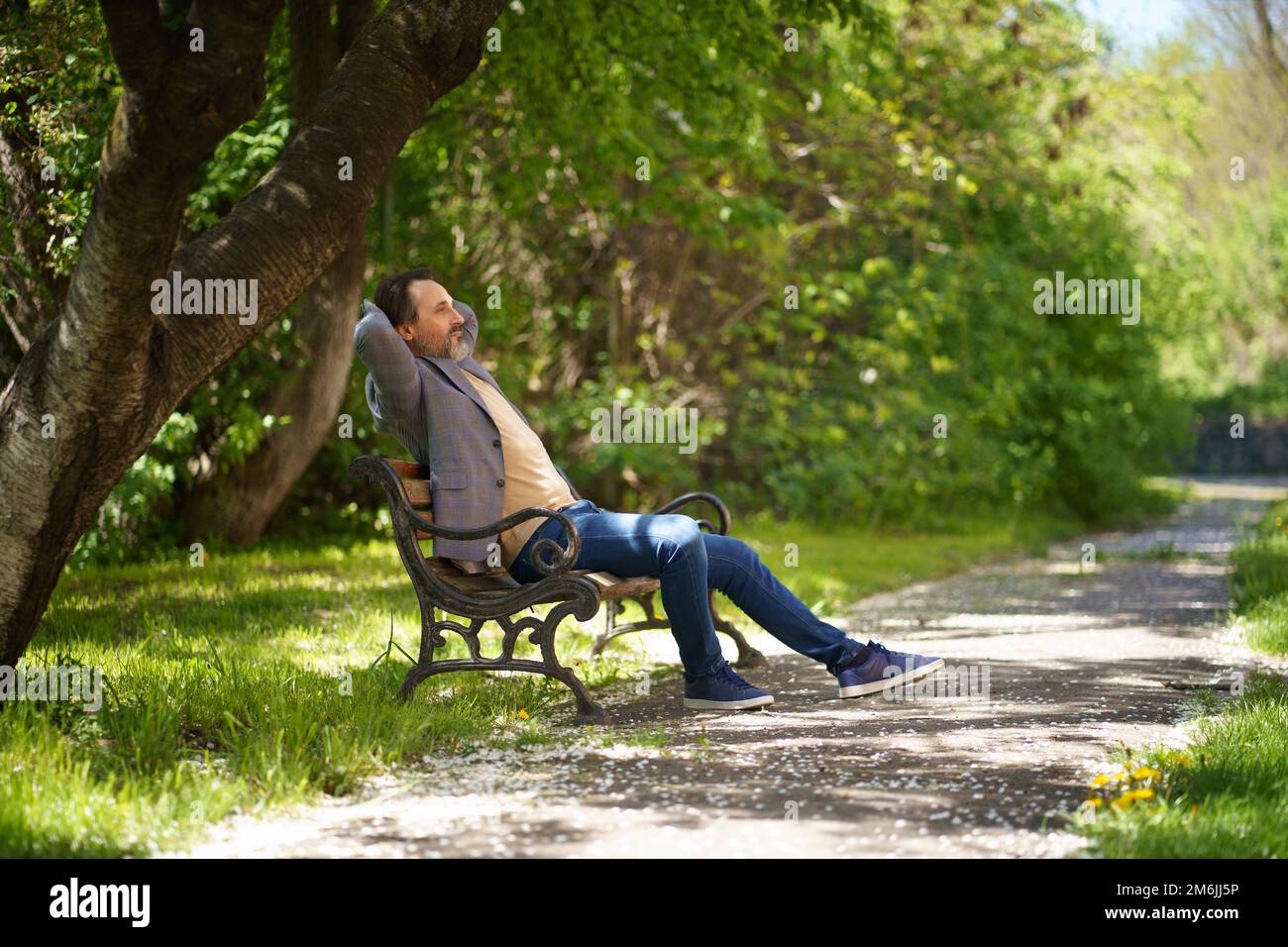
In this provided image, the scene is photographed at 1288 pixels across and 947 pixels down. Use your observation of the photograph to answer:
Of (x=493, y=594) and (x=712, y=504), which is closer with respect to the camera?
(x=493, y=594)

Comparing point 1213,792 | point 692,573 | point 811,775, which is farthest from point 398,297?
point 1213,792

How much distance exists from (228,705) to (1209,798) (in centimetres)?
341

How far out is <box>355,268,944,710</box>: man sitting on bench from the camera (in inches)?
224

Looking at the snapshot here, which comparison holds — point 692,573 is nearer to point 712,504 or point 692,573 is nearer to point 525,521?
point 525,521

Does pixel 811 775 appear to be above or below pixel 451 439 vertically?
below

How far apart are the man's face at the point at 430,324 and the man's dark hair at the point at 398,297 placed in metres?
0.02

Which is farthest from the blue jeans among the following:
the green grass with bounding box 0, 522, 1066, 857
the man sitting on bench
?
the green grass with bounding box 0, 522, 1066, 857

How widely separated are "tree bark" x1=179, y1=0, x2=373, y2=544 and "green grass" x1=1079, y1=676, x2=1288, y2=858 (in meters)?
7.84

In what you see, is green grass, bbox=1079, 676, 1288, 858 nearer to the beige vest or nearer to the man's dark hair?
the beige vest

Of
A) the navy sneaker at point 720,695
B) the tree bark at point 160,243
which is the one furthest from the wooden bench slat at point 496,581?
the tree bark at point 160,243

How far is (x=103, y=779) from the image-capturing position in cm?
433

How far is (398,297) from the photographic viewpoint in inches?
238

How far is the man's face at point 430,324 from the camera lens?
6035mm
